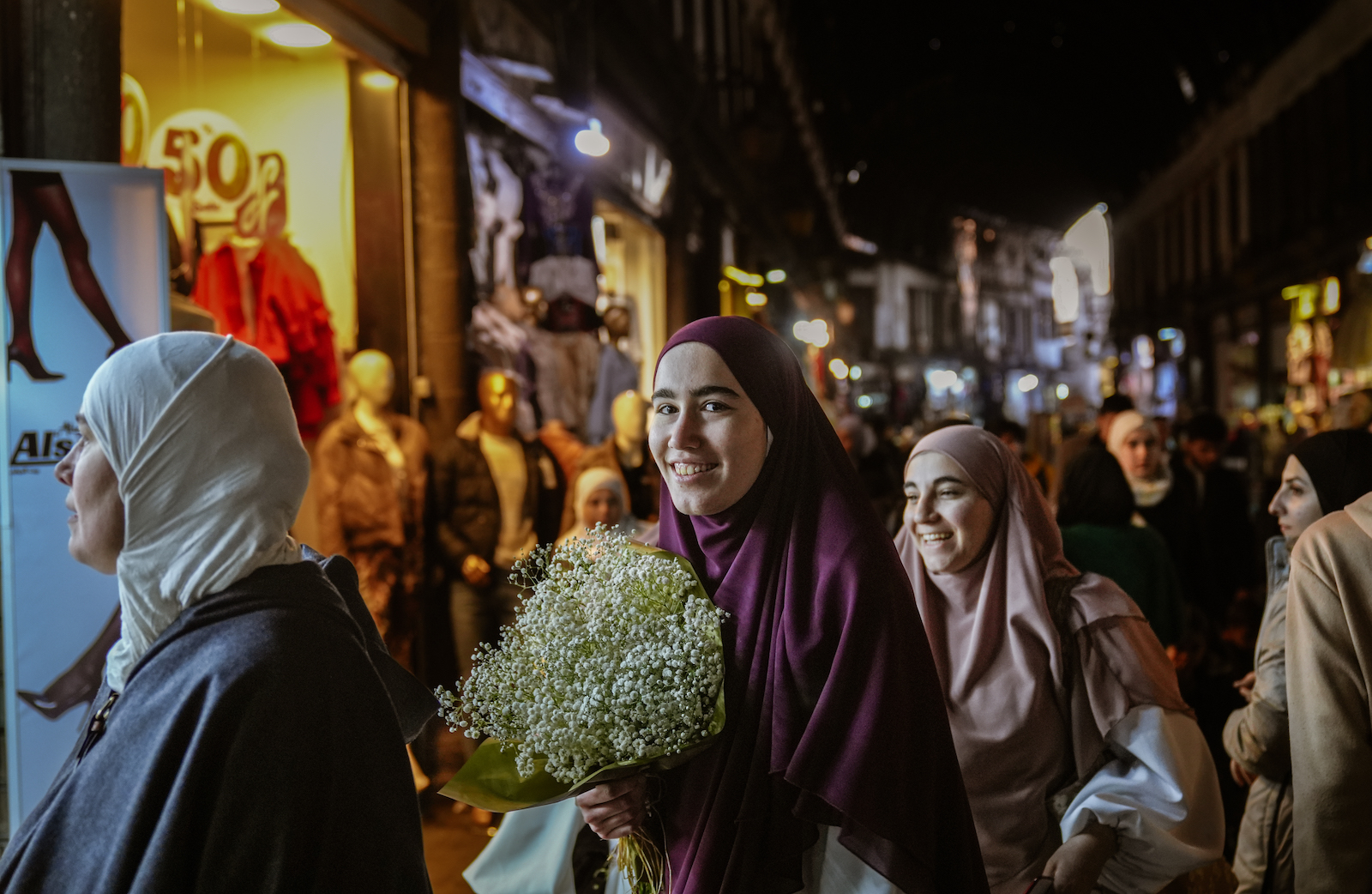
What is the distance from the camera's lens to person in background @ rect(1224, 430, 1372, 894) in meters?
3.04

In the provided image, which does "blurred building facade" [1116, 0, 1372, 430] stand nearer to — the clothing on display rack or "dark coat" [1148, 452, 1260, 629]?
"dark coat" [1148, 452, 1260, 629]

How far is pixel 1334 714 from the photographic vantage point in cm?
253

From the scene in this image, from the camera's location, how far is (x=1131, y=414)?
243 inches

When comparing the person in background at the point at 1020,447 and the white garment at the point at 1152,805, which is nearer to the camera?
the white garment at the point at 1152,805

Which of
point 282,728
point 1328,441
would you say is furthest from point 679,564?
point 1328,441

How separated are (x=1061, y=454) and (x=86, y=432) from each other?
23.2ft

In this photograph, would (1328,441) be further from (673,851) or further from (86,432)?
(86,432)

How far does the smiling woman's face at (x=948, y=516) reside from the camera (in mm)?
2605

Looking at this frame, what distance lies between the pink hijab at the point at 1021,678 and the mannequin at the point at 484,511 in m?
3.94

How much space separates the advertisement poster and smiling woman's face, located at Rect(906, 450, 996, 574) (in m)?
2.35

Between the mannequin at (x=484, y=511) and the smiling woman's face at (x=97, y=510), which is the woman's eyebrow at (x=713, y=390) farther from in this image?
the mannequin at (x=484, y=511)

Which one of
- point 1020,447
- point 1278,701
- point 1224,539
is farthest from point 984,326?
point 1278,701

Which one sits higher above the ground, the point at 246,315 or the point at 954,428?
the point at 246,315

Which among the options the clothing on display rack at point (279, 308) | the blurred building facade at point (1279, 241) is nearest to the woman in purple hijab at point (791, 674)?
the clothing on display rack at point (279, 308)
